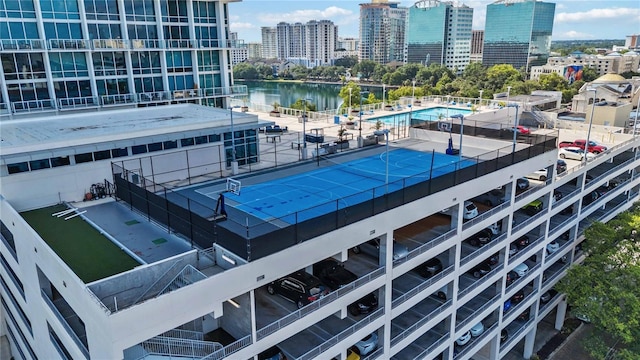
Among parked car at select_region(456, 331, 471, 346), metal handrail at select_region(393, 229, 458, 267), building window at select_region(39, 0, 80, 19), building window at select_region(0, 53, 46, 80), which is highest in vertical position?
building window at select_region(39, 0, 80, 19)

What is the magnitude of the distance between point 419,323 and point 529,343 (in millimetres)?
17096

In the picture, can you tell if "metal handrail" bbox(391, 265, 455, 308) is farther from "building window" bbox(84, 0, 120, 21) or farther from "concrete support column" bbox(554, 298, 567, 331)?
"building window" bbox(84, 0, 120, 21)

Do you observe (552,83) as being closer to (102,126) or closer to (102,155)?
(102,126)

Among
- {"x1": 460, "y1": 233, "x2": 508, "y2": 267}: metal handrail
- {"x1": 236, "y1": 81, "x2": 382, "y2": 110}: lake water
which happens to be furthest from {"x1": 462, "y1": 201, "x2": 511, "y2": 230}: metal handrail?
{"x1": 236, "y1": 81, "x2": 382, "y2": 110}: lake water

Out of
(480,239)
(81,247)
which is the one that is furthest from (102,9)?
(480,239)

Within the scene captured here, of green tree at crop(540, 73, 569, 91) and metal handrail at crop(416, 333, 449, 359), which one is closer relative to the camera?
metal handrail at crop(416, 333, 449, 359)

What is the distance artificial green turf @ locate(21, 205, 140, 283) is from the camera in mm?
18453

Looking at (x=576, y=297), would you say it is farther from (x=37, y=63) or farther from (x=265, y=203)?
(x=37, y=63)

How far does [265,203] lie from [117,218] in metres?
7.95

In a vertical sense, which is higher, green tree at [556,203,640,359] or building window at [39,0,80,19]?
building window at [39,0,80,19]

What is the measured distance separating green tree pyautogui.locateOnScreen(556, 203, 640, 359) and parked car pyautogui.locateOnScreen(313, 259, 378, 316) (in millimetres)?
18164

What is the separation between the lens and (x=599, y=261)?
110 feet

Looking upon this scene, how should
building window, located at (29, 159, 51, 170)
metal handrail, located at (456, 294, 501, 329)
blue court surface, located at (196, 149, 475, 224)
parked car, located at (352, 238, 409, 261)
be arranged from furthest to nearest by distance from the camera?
1. metal handrail, located at (456, 294, 501, 329)
2. building window, located at (29, 159, 51, 170)
3. parked car, located at (352, 238, 409, 261)
4. blue court surface, located at (196, 149, 475, 224)

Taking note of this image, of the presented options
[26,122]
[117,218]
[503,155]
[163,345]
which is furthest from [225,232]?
[26,122]
